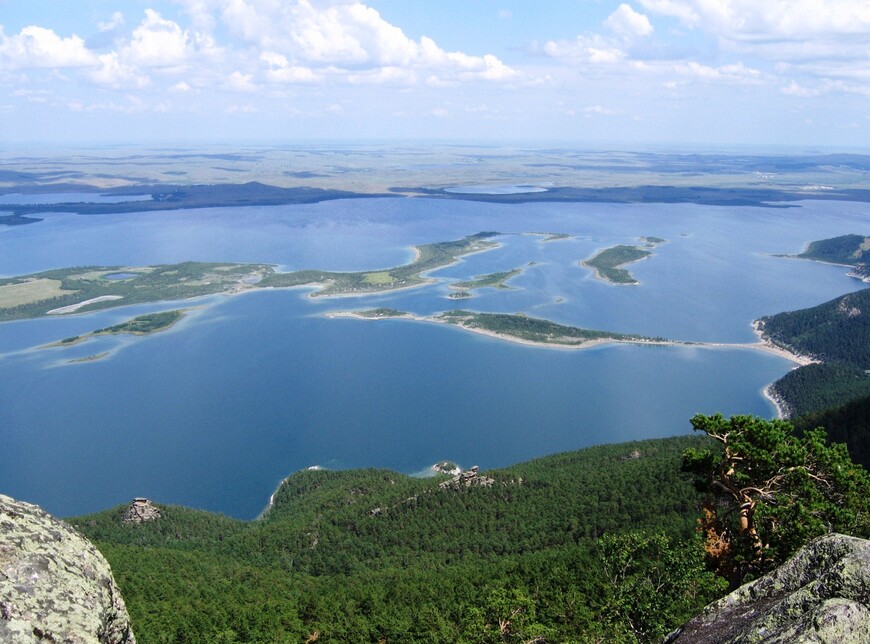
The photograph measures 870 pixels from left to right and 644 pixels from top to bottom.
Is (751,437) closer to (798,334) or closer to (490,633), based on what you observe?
(490,633)

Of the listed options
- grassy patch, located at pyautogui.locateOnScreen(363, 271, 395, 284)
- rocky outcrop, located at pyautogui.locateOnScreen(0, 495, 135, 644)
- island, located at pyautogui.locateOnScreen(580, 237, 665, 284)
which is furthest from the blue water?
rocky outcrop, located at pyautogui.locateOnScreen(0, 495, 135, 644)

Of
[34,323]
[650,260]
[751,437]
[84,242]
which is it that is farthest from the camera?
[84,242]

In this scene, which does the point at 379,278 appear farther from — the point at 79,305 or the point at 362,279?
the point at 79,305

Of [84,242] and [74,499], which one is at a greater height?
[84,242]

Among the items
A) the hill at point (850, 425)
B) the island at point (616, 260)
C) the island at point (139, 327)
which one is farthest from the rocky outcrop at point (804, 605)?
the island at point (616, 260)

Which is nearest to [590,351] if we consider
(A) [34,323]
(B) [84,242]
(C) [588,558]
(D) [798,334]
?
(D) [798,334]

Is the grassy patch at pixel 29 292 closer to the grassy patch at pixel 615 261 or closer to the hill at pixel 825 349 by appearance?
the grassy patch at pixel 615 261
